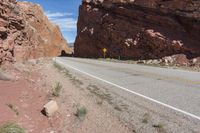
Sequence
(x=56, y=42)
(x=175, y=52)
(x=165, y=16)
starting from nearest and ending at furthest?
(x=175, y=52) < (x=165, y=16) < (x=56, y=42)

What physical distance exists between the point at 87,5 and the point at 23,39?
49245mm

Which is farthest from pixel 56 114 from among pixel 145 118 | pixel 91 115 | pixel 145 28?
pixel 145 28

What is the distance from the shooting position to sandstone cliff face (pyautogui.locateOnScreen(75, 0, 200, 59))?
4012 cm

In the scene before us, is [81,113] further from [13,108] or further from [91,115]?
[13,108]

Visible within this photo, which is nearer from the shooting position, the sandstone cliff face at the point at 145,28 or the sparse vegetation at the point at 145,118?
the sparse vegetation at the point at 145,118

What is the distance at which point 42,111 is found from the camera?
8812mm

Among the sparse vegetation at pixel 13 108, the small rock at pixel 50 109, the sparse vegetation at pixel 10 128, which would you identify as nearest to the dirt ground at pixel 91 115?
the sparse vegetation at pixel 13 108

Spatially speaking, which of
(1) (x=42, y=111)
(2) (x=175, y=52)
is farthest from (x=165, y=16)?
(1) (x=42, y=111)

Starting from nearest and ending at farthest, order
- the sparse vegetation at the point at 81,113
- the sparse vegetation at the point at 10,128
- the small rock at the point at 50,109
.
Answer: the sparse vegetation at the point at 10,128 < the sparse vegetation at the point at 81,113 < the small rock at the point at 50,109

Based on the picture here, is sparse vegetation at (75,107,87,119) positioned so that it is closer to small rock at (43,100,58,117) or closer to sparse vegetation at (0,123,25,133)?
small rock at (43,100,58,117)

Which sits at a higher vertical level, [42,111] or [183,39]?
[183,39]

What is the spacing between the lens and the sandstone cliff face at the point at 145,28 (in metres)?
40.1

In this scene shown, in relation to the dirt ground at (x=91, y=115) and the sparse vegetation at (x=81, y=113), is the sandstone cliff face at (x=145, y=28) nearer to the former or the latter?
the dirt ground at (x=91, y=115)

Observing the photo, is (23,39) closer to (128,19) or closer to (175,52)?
(175,52)
